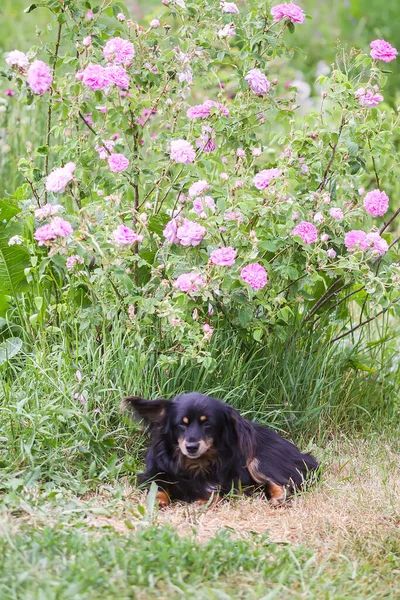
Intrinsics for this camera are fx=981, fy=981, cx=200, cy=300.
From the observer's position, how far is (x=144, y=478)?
13.6 feet

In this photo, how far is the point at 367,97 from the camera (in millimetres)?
4492

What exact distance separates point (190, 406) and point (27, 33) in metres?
8.03

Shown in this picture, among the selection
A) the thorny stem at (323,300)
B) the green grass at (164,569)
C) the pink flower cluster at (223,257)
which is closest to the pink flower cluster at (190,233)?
the pink flower cluster at (223,257)

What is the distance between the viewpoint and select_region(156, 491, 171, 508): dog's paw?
13.2ft

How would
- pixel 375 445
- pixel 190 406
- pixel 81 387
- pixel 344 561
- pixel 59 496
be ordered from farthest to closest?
pixel 375 445
pixel 81 387
pixel 190 406
pixel 59 496
pixel 344 561

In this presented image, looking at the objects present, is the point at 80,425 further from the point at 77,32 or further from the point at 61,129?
the point at 77,32

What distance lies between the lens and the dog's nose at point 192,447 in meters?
3.97

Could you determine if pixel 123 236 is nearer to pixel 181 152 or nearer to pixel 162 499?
pixel 181 152

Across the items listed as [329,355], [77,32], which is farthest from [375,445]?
[77,32]

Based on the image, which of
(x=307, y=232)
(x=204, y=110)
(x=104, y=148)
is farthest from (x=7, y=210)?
(x=307, y=232)

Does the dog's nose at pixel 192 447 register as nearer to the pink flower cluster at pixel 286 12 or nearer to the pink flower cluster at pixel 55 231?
the pink flower cluster at pixel 55 231

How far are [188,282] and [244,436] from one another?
0.69 m

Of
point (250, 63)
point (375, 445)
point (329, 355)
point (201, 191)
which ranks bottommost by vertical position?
point (375, 445)

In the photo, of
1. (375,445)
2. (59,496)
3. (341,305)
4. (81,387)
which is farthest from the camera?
(341,305)
